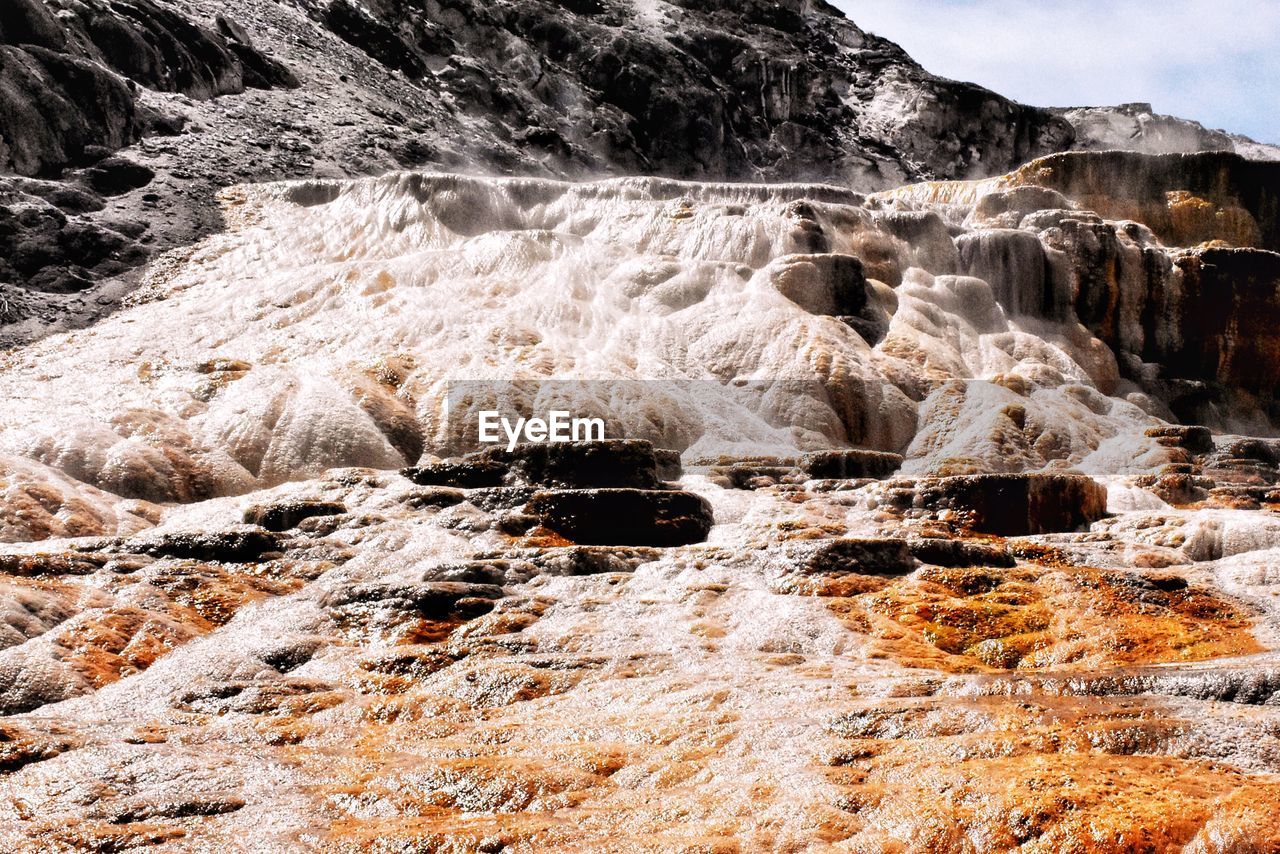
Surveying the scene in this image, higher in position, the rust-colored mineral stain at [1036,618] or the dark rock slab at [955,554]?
the dark rock slab at [955,554]

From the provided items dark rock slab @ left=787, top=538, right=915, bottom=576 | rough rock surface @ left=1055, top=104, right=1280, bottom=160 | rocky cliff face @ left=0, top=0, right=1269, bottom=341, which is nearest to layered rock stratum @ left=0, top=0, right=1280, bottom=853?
dark rock slab @ left=787, top=538, right=915, bottom=576

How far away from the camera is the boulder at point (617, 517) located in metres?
11.4

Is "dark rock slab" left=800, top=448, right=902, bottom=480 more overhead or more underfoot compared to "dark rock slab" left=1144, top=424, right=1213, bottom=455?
more underfoot

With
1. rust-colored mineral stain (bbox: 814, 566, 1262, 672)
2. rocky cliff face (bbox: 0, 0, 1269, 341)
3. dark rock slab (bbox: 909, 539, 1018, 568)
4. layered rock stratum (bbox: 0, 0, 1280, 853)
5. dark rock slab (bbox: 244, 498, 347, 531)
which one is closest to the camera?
layered rock stratum (bbox: 0, 0, 1280, 853)

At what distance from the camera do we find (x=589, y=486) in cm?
1280

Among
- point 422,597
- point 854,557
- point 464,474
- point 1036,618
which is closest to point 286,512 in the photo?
point 464,474

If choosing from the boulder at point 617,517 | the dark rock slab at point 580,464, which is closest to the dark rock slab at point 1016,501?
the boulder at point 617,517

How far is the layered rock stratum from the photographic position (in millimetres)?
5273

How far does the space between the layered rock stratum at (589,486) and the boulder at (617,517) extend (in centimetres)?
4

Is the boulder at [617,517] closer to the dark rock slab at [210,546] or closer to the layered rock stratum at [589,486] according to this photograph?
the layered rock stratum at [589,486]

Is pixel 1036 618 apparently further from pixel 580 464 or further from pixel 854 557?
pixel 580 464

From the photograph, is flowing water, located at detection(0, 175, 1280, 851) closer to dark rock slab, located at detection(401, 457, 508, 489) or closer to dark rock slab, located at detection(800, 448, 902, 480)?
dark rock slab, located at detection(401, 457, 508, 489)
